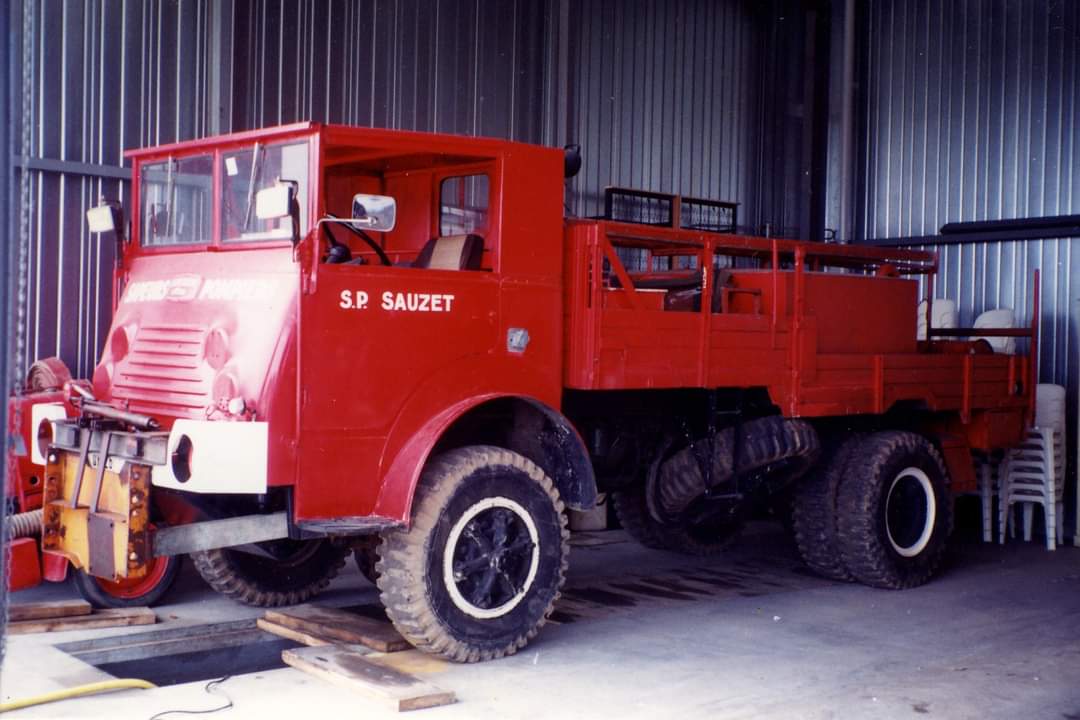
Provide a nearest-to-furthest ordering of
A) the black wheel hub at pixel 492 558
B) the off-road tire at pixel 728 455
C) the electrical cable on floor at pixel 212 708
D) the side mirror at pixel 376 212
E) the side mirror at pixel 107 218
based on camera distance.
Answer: the electrical cable on floor at pixel 212 708 < the side mirror at pixel 376 212 < the black wheel hub at pixel 492 558 < the side mirror at pixel 107 218 < the off-road tire at pixel 728 455

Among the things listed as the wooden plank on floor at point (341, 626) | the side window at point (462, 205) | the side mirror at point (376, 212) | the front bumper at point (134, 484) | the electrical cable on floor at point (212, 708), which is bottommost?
the electrical cable on floor at point (212, 708)

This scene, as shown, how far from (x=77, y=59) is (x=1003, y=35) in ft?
29.4

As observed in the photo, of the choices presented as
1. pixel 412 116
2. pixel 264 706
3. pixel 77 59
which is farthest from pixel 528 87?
pixel 264 706

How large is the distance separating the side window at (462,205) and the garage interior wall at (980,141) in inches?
273

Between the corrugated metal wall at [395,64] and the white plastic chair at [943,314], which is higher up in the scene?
the corrugated metal wall at [395,64]

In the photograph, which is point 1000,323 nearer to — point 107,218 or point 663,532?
Result: point 663,532

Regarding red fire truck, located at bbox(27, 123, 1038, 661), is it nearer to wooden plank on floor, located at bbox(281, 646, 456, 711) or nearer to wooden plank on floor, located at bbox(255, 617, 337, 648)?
wooden plank on floor, located at bbox(281, 646, 456, 711)

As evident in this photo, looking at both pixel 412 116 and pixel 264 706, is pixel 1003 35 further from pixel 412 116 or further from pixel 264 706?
pixel 264 706

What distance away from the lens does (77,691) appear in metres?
5.59

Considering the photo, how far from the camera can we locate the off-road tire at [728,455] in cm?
802

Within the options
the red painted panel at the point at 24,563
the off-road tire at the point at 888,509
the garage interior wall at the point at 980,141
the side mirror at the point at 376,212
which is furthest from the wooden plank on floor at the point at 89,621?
the garage interior wall at the point at 980,141

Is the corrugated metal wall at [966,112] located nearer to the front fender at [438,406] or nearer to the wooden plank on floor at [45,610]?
the front fender at [438,406]

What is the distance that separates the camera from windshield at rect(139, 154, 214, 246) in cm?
670

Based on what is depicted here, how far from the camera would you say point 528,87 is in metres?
11.9
